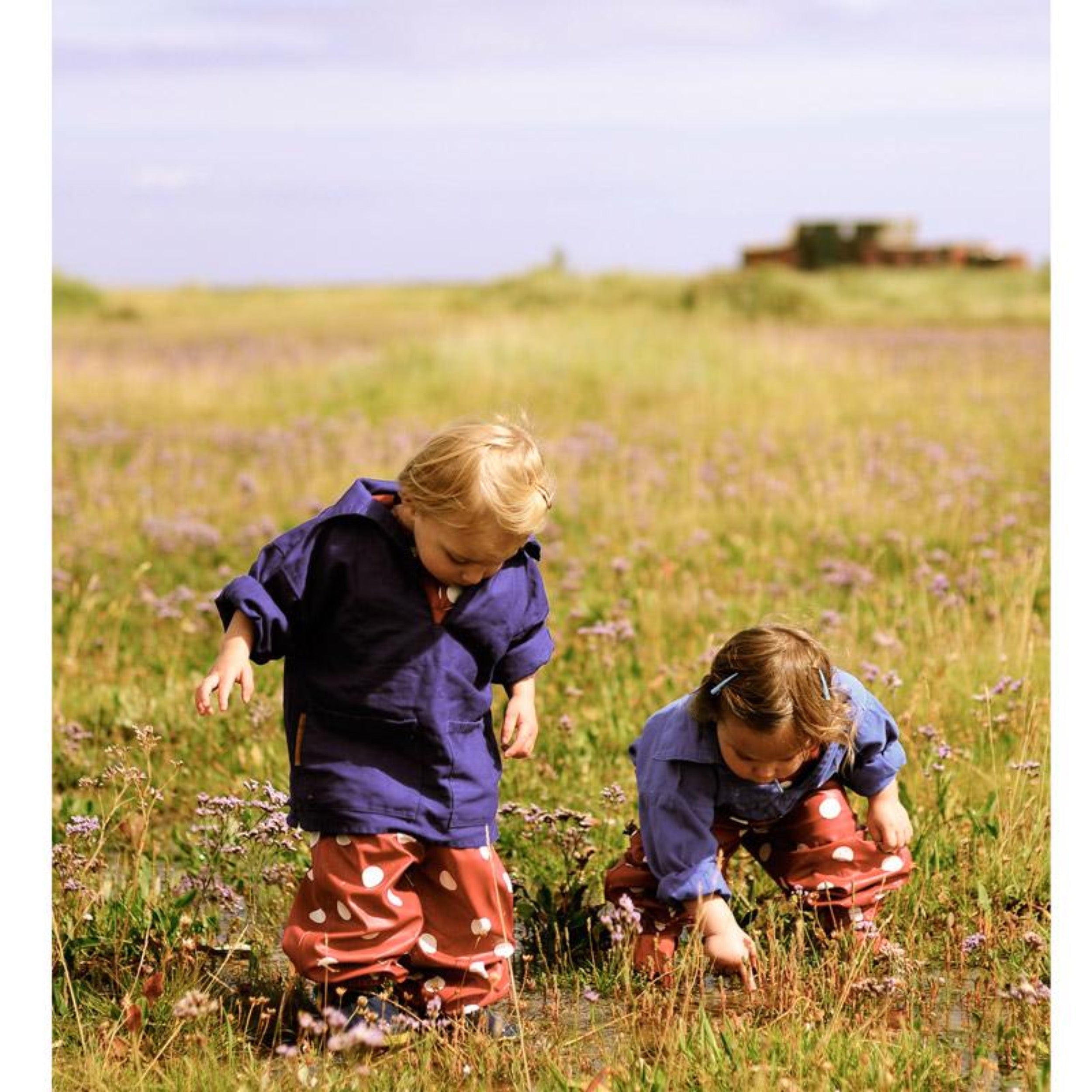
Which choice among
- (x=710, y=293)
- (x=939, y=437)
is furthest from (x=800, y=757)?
A: (x=710, y=293)

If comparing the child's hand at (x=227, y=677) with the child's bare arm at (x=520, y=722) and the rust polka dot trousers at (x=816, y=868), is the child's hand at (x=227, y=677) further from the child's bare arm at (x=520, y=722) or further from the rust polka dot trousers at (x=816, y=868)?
the rust polka dot trousers at (x=816, y=868)

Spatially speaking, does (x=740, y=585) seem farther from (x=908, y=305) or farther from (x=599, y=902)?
(x=908, y=305)

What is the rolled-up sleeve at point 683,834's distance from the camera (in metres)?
3.81

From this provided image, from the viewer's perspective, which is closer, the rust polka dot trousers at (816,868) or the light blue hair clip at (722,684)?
the light blue hair clip at (722,684)

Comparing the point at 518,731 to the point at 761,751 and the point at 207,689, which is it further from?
the point at 207,689

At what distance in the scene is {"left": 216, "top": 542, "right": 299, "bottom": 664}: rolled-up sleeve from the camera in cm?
351

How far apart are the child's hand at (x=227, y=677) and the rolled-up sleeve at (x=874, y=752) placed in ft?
4.94

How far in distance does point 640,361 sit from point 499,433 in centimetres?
1270

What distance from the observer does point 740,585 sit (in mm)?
7023

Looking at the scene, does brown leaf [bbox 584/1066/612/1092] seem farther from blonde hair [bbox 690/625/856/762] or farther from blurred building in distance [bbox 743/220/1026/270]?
blurred building in distance [bbox 743/220/1026/270]

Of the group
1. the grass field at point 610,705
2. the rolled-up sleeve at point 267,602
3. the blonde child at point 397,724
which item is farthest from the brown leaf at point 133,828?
the rolled-up sleeve at point 267,602

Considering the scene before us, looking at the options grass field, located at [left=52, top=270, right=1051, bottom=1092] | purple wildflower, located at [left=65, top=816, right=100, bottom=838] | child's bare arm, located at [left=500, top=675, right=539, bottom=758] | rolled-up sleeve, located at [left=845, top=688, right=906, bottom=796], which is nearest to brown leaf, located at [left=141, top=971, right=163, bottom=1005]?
grass field, located at [left=52, top=270, right=1051, bottom=1092]

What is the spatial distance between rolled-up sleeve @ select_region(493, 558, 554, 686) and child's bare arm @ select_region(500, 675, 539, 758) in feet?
0.08
